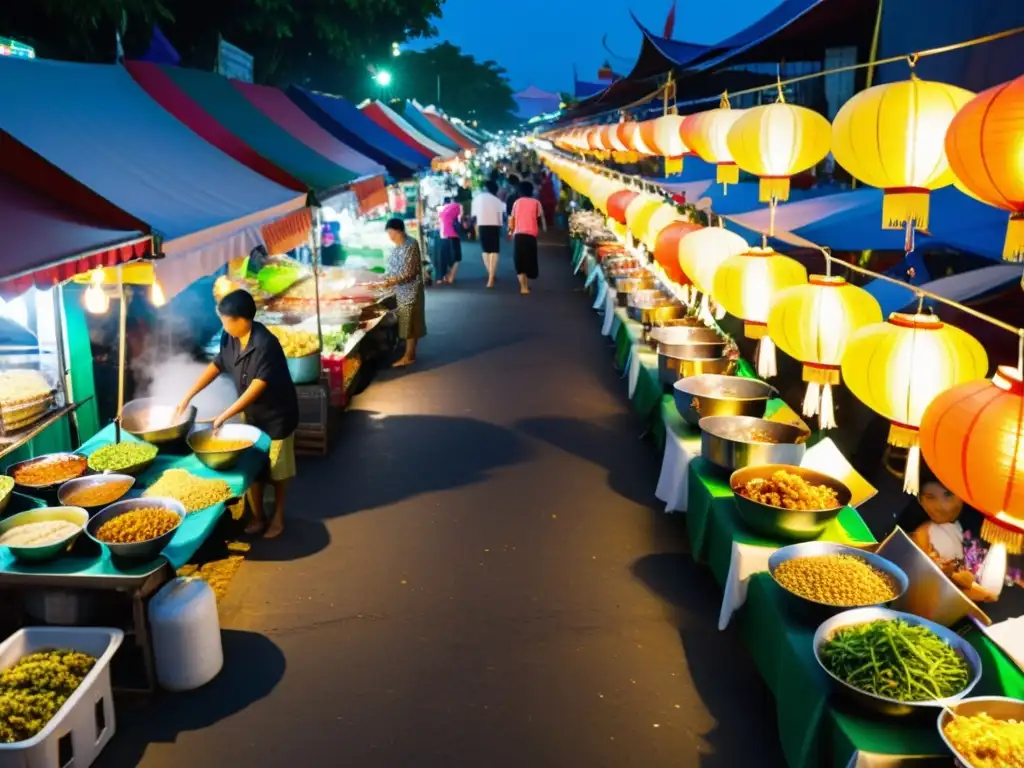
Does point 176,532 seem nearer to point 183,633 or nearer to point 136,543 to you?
point 136,543

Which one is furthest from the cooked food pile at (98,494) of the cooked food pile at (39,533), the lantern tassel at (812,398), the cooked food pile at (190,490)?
the lantern tassel at (812,398)

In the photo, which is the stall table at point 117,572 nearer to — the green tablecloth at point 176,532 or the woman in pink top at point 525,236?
the green tablecloth at point 176,532

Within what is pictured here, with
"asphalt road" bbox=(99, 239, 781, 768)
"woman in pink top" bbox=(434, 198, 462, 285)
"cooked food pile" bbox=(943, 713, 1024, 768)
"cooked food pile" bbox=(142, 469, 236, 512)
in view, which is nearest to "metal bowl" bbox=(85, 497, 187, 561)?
"cooked food pile" bbox=(142, 469, 236, 512)

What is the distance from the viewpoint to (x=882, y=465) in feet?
24.1

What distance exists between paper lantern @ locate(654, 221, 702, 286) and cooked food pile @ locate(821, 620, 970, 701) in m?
4.15

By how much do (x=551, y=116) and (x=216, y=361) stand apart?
5329cm

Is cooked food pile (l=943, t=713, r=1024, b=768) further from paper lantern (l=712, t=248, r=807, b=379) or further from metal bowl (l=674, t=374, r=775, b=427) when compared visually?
metal bowl (l=674, t=374, r=775, b=427)

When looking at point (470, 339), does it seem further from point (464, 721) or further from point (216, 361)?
point (464, 721)

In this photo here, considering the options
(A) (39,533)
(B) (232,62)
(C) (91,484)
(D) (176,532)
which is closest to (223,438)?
(C) (91,484)

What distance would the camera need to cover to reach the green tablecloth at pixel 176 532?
4.57 metres

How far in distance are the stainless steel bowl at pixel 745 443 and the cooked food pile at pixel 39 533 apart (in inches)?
158

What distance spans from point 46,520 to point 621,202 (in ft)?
25.9

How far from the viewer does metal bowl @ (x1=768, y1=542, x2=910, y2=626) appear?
13.4 ft

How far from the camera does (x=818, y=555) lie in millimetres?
4570
